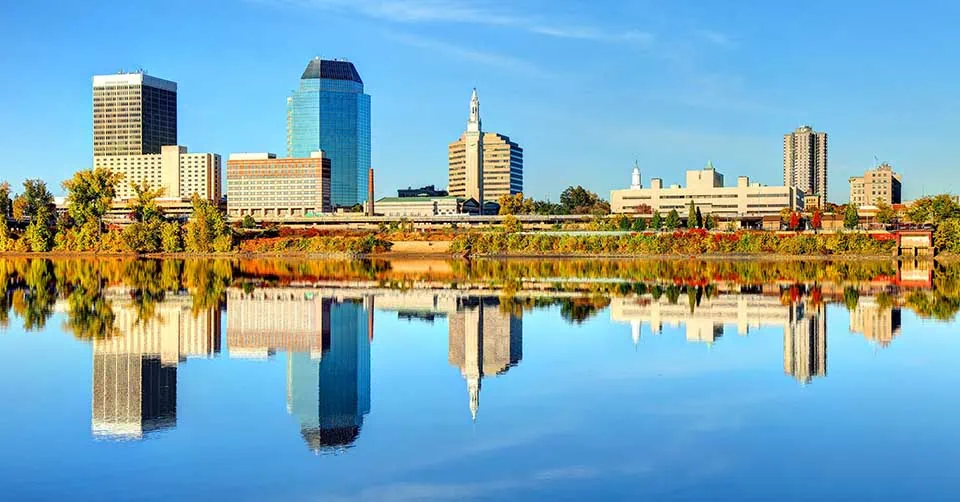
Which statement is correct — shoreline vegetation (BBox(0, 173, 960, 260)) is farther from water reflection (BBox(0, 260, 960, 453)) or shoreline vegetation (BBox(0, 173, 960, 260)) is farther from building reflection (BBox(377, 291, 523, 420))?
building reflection (BBox(377, 291, 523, 420))

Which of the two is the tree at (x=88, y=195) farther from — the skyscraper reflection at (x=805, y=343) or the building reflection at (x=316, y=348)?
the skyscraper reflection at (x=805, y=343)

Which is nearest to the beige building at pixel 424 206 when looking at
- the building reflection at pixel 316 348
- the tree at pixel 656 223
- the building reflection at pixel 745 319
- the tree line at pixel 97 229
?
the tree at pixel 656 223

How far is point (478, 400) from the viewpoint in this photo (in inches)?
770

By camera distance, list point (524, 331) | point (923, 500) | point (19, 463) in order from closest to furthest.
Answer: point (923, 500), point (19, 463), point (524, 331)

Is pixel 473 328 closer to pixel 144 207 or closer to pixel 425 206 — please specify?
pixel 144 207

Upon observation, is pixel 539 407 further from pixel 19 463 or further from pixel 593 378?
pixel 19 463

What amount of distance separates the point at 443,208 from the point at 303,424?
156 meters

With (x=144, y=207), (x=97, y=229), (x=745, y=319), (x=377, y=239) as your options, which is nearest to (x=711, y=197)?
(x=377, y=239)

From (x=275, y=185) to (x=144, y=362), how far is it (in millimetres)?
151919

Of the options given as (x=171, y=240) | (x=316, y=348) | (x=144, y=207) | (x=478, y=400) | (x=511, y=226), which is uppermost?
(x=144, y=207)

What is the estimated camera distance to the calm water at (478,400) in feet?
45.5

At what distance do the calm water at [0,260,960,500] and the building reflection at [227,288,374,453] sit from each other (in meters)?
0.11

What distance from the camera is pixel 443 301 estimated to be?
144ft

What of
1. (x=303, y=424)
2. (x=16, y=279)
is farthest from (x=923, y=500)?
(x=16, y=279)
